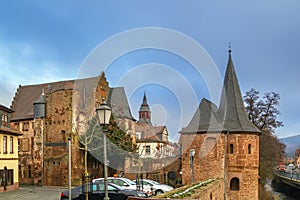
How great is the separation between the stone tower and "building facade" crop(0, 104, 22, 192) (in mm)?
15137

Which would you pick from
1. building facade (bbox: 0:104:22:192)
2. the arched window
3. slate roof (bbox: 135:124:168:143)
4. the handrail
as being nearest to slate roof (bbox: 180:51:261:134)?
the arched window

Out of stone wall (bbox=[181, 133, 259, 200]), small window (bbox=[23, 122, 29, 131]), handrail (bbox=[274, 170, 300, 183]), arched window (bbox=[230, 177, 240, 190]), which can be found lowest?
handrail (bbox=[274, 170, 300, 183])

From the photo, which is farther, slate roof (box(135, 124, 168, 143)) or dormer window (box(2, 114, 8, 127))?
slate roof (box(135, 124, 168, 143))

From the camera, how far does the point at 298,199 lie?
55875 millimetres

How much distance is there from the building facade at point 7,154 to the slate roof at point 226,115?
15.2 m

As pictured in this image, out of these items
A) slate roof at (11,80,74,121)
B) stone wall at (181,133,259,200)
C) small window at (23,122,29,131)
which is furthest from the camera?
slate roof at (11,80,74,121)

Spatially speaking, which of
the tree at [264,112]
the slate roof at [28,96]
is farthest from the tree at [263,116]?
the slate roof at [28,96]

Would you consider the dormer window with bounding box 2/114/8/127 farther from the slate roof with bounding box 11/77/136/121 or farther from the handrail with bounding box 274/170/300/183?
the handrail with bounding box 274/170/300/183

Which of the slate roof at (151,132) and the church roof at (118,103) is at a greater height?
the church roof at (118,103)

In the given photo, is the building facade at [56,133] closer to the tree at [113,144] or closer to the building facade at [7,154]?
the tree at [113,144]

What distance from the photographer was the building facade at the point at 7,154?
29.9 meters

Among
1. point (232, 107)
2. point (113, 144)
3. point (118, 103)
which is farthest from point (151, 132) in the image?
point (232, 107)

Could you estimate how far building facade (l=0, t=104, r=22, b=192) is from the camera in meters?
29.9

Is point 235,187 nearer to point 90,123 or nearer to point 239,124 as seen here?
point 239,124
